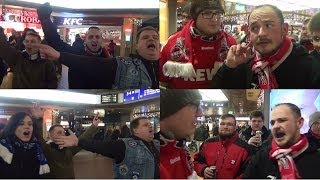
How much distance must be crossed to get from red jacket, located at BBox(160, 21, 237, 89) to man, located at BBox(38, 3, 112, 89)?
0.49 metres

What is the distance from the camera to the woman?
2.96 m

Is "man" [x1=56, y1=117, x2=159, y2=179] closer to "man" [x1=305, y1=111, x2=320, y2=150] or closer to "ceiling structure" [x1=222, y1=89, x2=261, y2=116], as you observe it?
"ceiling structure" [x1=222, y1=89, x2=261, y2=116]

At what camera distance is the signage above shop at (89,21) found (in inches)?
116

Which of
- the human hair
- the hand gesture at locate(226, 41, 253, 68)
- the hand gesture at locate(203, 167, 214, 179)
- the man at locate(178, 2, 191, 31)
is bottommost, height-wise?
the hand gesture at locate(203, 167, 214, 179)

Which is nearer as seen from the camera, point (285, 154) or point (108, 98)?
point (285, 154)

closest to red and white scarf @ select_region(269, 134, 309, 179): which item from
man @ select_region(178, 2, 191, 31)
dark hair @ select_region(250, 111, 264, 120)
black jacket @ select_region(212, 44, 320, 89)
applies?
dark hair @ select_region(250, 111, 264, 120)

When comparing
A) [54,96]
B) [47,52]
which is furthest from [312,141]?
[47,52]

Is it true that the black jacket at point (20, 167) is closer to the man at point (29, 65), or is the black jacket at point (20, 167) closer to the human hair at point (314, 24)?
the man at point (29, 65)

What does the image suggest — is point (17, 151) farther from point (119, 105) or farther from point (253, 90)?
point (253, 90)

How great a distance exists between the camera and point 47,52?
116 inches

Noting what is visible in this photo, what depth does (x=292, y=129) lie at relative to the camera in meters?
2.92

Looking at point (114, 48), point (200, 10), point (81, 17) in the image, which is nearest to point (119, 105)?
point (114, 48)

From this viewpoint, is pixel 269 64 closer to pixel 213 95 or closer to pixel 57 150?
pixel 213 95

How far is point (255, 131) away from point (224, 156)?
27 centimetres
